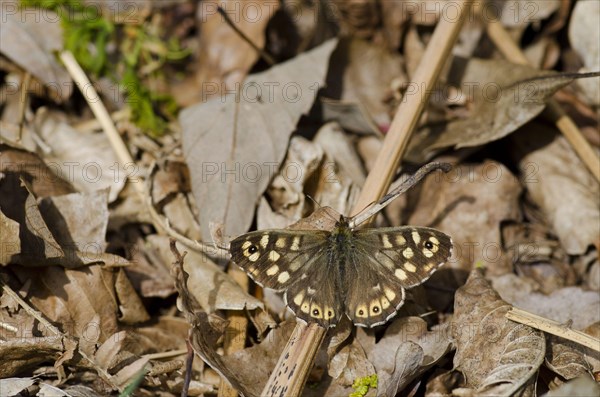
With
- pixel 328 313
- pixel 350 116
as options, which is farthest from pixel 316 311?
pixel 350 116

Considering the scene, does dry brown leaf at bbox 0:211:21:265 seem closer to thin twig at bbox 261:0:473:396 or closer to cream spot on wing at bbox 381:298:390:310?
thin twig at bbox 261:0:473:396

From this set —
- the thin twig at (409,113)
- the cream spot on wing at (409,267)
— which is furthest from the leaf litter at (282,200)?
the cream spot on wing at (409,267)

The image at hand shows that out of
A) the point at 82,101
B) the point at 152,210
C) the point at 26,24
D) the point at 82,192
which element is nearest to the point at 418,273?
the point at 152,210

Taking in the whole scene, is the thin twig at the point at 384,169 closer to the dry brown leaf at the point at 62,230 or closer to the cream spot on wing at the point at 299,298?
the cream spot on wing at the point at 299,298

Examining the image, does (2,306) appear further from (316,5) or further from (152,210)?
(316,5)

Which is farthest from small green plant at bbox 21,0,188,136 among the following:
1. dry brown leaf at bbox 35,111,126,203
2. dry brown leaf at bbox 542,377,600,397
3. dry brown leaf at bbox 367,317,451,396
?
dry brown leaf at bbox 542,377,600,397

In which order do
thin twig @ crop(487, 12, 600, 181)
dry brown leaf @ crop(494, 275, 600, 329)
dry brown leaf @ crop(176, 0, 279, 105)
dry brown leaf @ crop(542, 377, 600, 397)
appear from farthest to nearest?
dry brown leaf @ crop(176, 0, 279, 105), thin twig @ crop(487, 12, 600, 181), dry brown leaf @ crop(494, 275, 600, 329), dry brown leaf @ crop(542, 377, 600, 397)
